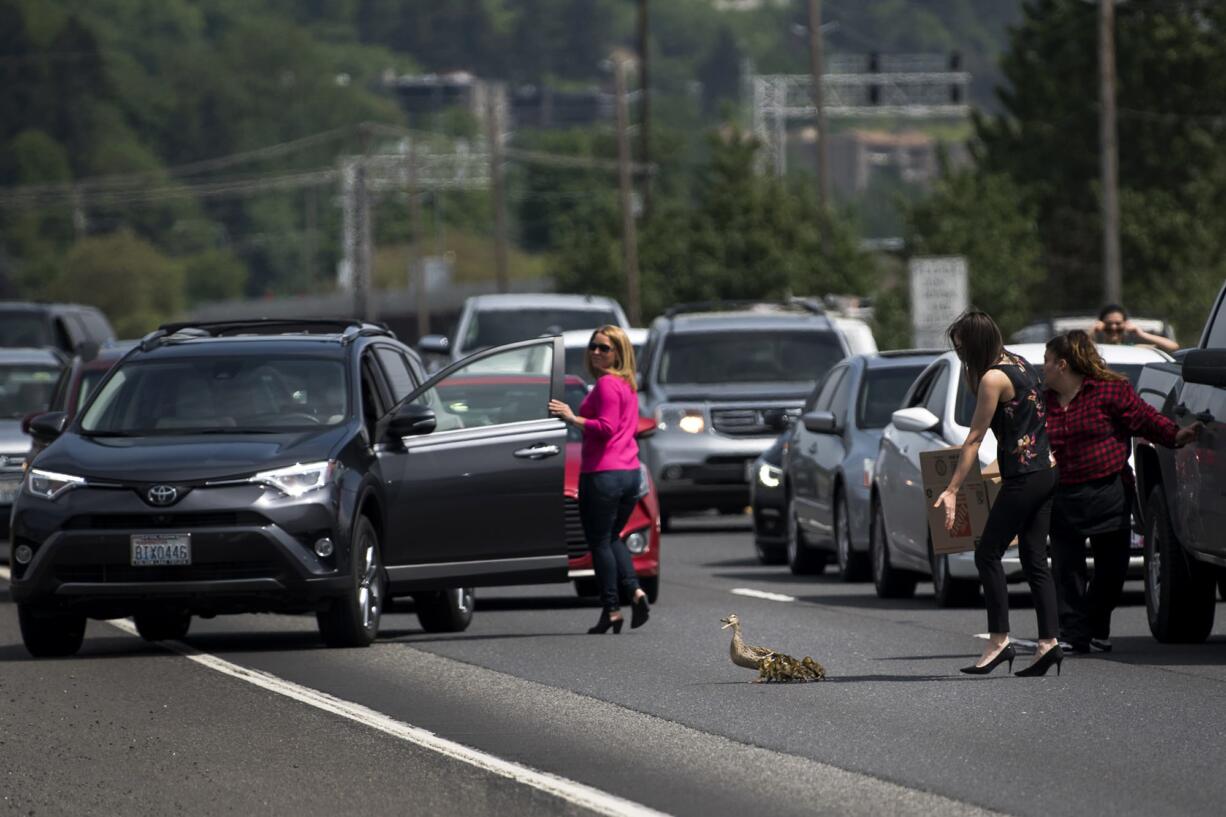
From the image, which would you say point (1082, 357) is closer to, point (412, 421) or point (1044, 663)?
point (1044, 663)

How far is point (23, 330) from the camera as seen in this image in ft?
112

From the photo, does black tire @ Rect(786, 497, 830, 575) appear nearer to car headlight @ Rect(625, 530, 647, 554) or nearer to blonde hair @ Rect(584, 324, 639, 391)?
car headlight @ Rect(625, 530, 647, 554)

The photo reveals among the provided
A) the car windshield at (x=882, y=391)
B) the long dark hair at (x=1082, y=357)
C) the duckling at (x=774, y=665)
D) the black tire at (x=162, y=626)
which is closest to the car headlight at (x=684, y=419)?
the car windshield at (x=882, y=391)

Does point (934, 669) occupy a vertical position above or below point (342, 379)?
below

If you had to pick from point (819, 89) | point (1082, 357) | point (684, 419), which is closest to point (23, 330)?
point (684, 419)

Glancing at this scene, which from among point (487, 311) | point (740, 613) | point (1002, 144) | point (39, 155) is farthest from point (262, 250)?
point (740, 613)

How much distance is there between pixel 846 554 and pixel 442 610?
16.2 feet

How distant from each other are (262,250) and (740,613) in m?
178

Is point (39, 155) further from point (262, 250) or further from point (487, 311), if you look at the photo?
point (487, 311)

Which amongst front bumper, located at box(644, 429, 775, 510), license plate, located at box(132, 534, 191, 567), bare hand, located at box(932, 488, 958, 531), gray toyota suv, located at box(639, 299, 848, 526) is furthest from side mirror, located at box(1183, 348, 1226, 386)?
front bumper, located at box(644, 429, 775, 510)

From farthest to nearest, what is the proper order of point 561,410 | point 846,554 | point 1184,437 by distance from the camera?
point 846,554 < point 561,410 < point 1184,437

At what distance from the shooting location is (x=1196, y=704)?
11797mm

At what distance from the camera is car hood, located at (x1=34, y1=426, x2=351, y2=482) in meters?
14.8

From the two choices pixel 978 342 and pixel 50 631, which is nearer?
pixel 978 342
